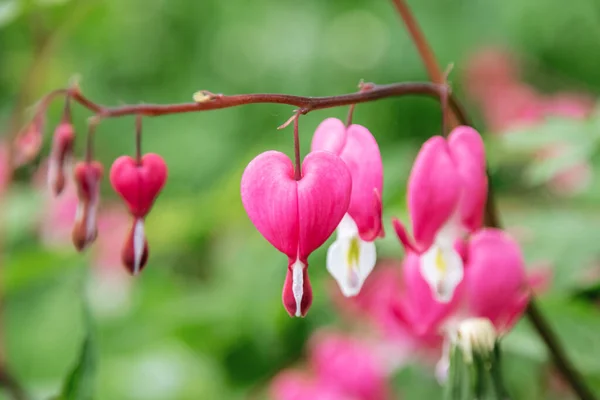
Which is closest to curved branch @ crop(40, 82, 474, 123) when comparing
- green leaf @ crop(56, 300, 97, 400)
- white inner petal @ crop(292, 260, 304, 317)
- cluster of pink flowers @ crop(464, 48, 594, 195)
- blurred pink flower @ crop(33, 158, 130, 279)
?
white inner petal @ crop(292, 260, 304, 317)

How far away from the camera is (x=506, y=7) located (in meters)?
2.94

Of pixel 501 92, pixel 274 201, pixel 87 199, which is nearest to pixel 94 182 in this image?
pixel 87 199

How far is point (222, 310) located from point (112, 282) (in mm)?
863

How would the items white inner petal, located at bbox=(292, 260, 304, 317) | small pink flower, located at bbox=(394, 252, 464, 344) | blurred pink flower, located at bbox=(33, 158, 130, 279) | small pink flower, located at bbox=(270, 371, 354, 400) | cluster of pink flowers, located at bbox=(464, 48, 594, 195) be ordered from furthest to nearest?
cluster of pink flowers, located at bbox=(464, 48, 594, 195) < blurred pink flower, located at bbox=(33, 158, 130, 279) < small pink flower, located at bbox=(270, 371, 354, 400) < small pink flower, located at bbox=(394, 252, 464, 344) < white inner petal, located at bbox=(292, 260, 304, 317)

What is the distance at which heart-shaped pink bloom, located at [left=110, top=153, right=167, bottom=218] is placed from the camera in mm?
783

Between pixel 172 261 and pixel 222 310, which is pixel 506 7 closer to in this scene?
pixel 172 261

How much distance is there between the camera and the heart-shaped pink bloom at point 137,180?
783mm

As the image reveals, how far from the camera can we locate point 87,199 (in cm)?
83

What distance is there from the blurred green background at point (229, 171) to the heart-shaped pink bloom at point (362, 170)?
70 millimetres

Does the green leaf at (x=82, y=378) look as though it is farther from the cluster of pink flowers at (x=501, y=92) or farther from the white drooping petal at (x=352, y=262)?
the cluster of pink flowers at (x=501, y=92)

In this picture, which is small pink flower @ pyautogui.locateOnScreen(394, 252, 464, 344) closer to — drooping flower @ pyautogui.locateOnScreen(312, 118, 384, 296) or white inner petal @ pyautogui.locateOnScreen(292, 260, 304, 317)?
drooping flower @ pyautogui.locateOnScreen(312, 118, 384, 296)

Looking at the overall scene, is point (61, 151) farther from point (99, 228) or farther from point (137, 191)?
point (99, 228)

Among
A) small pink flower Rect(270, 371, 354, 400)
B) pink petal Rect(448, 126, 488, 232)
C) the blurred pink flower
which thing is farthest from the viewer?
the blurred pink flower

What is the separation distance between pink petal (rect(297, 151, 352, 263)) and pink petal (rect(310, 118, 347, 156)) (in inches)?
3.9
